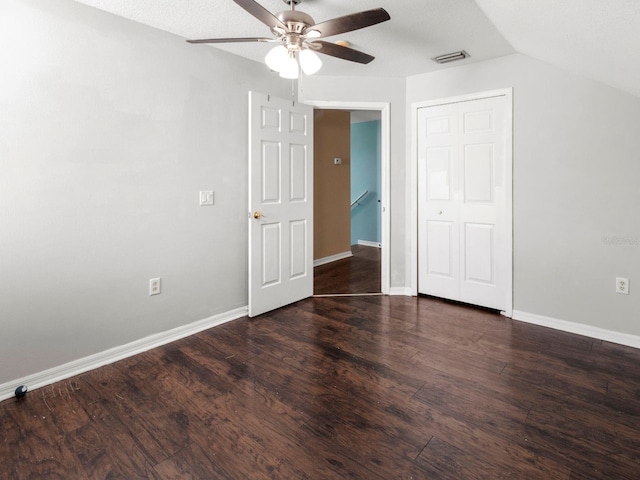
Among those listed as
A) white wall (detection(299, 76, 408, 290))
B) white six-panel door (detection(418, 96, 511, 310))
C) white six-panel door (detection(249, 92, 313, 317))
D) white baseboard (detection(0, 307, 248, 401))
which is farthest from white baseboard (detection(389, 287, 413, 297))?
white baseboard (detection(0, 307, 248, 401))

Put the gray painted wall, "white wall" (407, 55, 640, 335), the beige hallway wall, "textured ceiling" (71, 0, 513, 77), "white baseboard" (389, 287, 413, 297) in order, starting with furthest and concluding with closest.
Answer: the beige hallway wall < "white baseboard" (389, 287, 413, 297) < "white wall" (407, 55, 640, 335) < "textured ceiling" (71, 0, 513, 77) < the gray painted wall

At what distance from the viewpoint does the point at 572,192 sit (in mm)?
2898

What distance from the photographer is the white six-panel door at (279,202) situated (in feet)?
10.6

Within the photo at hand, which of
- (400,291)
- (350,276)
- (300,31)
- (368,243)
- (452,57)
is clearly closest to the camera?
(300,31)

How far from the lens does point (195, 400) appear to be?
6.68ft

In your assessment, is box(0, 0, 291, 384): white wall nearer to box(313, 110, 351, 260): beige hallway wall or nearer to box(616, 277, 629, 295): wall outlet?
box(313, 110, 351, 260): beige hallway wall

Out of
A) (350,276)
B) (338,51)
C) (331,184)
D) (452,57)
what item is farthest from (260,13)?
(331,184)

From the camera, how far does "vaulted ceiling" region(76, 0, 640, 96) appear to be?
1.79 metres

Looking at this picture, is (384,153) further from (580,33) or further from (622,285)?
(622,285)

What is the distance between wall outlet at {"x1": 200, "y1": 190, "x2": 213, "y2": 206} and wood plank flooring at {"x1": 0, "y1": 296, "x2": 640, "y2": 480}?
1094mm

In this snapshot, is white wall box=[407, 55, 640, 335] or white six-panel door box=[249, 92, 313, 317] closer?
white wall box=[407, 55, 640, 335]

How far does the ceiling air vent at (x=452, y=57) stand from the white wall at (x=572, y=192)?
252 millimetres

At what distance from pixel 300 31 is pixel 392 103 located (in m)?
2.13

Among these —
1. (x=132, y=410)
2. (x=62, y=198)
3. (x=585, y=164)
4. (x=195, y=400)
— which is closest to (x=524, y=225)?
(x=585, y=164)
